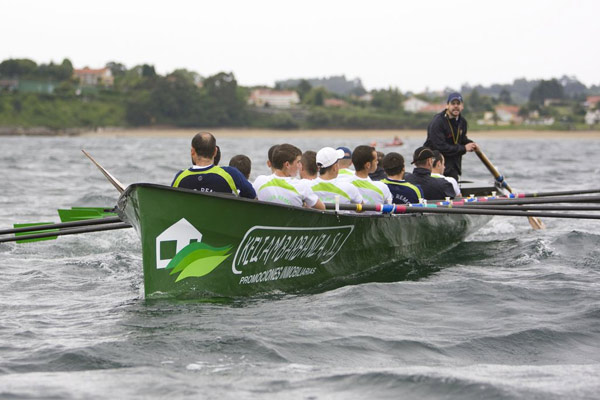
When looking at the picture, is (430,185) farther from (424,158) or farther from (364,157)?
(364,157)

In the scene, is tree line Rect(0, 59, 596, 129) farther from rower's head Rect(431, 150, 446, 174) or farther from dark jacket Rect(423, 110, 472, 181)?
rower's head Rect(431, 150, 446, 174)

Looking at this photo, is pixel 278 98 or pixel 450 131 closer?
pixel 450 131

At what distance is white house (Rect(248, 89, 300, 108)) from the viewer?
14500 centimetres

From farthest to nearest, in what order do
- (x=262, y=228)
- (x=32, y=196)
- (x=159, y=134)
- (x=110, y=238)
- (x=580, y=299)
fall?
(x=159, y=134)
(x=32, y=196)
(x=110, y=238)
(x=580, y=299)
(x=262, y=228)

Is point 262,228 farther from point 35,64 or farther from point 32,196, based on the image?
point 35,64

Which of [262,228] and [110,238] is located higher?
[262,228]

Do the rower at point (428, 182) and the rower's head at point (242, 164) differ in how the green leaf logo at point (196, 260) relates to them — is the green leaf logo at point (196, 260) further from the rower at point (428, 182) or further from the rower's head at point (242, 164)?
the rower at point (428, 182)

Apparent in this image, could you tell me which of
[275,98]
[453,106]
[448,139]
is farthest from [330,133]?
[453,106]

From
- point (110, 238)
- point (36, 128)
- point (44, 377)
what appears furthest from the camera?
point (36, 128)

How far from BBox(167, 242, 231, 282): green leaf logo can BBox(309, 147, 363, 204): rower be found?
1.69m

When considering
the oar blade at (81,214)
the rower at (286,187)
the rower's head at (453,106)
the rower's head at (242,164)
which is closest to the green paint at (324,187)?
the rower at (286,187)

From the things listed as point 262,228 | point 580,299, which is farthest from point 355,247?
point 580,299

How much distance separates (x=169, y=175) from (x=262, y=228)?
1908 centimetres

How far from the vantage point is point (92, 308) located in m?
7.38
